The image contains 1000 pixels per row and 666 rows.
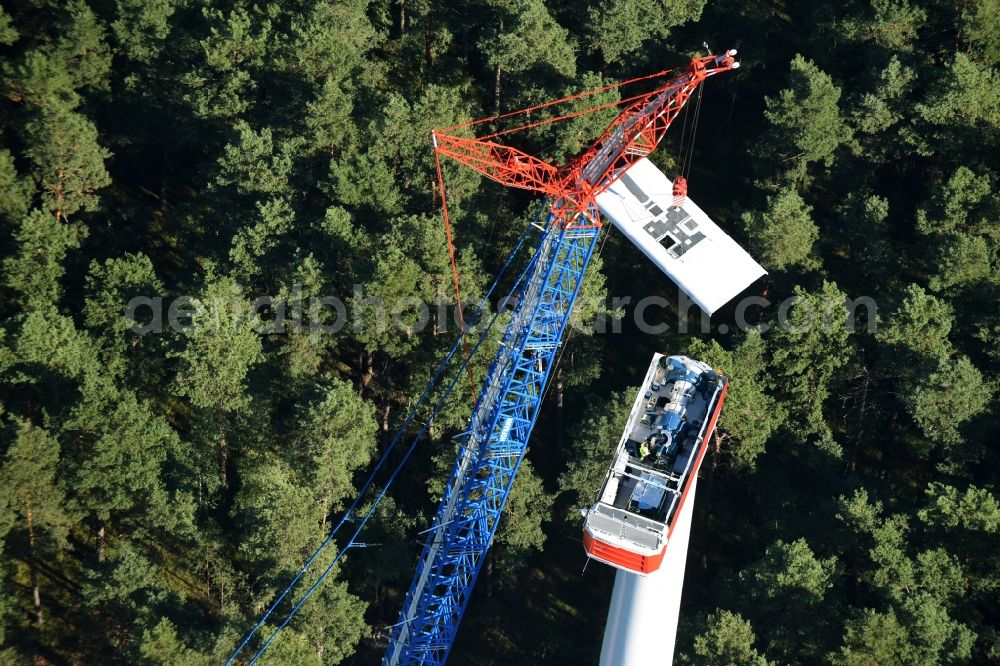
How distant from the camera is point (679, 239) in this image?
2736 inches

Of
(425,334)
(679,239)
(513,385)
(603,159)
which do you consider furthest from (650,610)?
(603,159)

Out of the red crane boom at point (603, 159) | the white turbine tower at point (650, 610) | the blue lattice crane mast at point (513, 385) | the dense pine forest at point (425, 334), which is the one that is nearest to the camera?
the white turbine tower at point (650, 610)

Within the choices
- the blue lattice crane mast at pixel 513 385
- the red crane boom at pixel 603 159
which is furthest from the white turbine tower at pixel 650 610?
the red crane boom at pixel 603 159

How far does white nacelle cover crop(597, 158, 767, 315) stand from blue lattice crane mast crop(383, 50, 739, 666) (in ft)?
5.70

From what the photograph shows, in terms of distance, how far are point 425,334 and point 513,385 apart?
11.6 metres

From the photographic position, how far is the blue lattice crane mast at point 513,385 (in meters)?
65.2

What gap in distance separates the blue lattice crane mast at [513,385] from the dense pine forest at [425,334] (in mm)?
5646

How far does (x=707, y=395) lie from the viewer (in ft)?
207

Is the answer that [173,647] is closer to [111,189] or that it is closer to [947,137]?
[111,189]

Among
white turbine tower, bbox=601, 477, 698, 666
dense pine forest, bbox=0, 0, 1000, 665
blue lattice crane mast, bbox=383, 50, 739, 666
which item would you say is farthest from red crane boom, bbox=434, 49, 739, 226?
white turbine tower, bbox=601, 477, 698, 666

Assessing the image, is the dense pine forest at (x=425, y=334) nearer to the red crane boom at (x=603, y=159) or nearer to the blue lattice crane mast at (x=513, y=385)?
the blue lattice crane mast at (x=513, y=385)

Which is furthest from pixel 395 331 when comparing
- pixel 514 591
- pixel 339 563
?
pixel 514 591

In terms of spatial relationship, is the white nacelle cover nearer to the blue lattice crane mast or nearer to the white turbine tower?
the blue lattice crane mast

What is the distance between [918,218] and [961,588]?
87.3 feet
